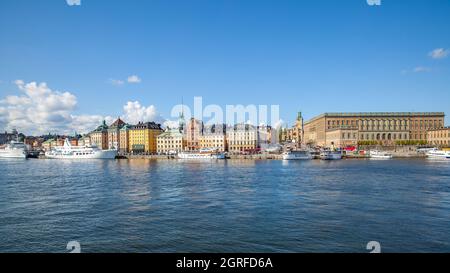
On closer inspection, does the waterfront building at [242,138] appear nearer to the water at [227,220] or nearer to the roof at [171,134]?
the roof at [171,134]

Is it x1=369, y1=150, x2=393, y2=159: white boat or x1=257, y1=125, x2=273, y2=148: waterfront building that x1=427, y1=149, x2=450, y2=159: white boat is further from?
x1=257, y1=125, x2=273, y2=148: waterfront building

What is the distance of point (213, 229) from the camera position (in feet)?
28.0

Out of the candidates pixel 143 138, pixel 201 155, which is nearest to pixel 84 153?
pixel 143 138

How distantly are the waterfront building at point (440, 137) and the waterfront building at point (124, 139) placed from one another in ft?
207

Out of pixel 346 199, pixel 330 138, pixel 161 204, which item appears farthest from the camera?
pixel 330 138

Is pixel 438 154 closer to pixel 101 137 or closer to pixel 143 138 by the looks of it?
pixel 143 138

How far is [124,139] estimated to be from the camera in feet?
244

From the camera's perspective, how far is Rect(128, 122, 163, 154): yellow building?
71.2 m

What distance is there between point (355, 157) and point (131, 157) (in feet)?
131

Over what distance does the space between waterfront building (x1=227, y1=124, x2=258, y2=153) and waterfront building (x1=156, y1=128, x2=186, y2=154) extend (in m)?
10.5

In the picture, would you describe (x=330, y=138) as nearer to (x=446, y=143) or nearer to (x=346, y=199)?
(x=446, y=143)

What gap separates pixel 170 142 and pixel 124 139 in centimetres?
1171
